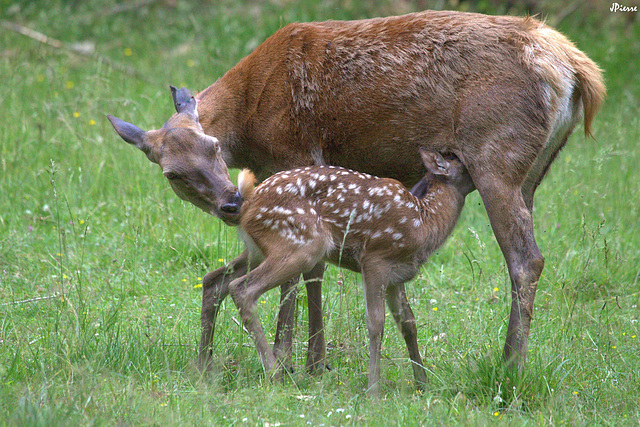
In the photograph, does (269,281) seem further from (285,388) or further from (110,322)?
(110,322)

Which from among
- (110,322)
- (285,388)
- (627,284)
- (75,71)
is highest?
(75,71)

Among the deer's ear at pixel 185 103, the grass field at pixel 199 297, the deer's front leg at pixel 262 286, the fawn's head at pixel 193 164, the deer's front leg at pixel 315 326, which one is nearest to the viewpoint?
the grass field at pixel 199 297

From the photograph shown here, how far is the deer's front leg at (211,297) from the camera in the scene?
191 inches

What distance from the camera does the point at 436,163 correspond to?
4871 mm

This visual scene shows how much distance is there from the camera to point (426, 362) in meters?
5.04

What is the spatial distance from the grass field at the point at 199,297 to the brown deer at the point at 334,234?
0.24 meters

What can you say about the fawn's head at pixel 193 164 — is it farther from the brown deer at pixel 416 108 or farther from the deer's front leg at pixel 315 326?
the deer's front leg at pixel 315 326

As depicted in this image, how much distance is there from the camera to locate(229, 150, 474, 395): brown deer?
4512 millimetres

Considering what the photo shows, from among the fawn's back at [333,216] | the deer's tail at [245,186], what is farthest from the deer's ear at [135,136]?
the fawn's back at [333,216]

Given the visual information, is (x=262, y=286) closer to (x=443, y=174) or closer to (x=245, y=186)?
(x=245, y=186)

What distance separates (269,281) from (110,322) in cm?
104

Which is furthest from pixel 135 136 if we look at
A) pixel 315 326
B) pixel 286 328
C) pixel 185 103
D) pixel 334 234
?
pixel 315 326

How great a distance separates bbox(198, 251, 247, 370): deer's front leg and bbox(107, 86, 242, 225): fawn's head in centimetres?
39

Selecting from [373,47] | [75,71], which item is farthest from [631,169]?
[75,71]
